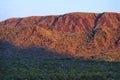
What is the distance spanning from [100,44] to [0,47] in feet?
52.9

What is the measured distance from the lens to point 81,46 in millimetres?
52156

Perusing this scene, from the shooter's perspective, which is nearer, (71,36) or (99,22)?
(71,36)

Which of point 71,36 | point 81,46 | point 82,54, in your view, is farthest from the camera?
point 71,36

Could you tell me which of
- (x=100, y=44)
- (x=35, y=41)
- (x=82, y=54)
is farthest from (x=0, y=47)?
(x=100, y=44)

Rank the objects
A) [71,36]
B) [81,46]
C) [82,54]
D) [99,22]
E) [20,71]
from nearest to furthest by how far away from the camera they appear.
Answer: [20,71]
[82,54]
[81,46]
[71,36]
[99,22]

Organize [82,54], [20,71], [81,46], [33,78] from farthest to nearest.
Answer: [81,46]
[82,54]
[20,71]
[33,78]

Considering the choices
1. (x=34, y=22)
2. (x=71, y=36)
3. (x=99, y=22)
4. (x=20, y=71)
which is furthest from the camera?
(x=34, y=22)

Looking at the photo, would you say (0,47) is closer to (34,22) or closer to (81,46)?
(81,46)

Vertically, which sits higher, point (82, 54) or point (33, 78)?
point (33, 78)

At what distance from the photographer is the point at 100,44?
2104 inches

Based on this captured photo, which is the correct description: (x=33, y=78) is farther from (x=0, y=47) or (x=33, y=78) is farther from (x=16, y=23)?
(x=16, y=23)

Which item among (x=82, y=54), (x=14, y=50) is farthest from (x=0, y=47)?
(x=82, y=54)

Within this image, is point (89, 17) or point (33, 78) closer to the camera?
point (33, 78)

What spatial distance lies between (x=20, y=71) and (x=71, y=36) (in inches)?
1222
